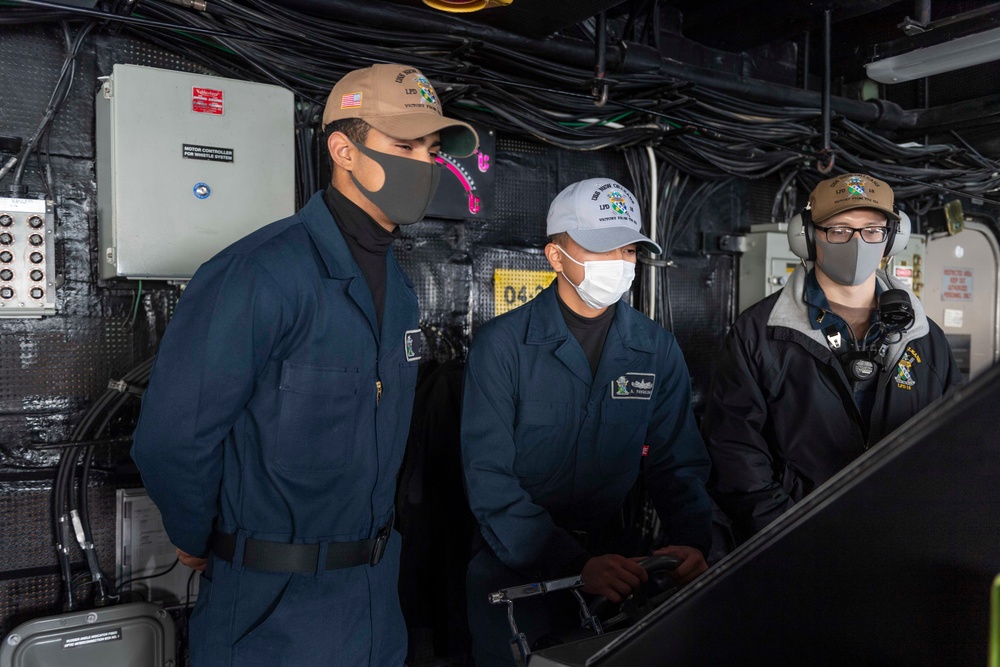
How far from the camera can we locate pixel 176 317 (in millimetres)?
1583

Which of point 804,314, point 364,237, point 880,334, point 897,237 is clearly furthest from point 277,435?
point 897,237

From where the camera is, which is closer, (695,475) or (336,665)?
(336,665)

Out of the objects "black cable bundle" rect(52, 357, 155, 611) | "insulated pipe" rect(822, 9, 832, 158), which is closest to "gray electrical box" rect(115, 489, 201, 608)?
"black cable bundle" rect(52, 357, 155, 611)

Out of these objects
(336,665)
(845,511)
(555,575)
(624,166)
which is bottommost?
(336,665)

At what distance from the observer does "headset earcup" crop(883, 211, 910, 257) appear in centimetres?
232

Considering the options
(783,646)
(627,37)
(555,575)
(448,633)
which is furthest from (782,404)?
(627,37)

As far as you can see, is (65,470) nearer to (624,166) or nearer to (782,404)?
→ (782,404)

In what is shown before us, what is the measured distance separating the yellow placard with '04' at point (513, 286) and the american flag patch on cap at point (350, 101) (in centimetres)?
165

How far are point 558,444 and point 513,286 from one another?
4.62 feet

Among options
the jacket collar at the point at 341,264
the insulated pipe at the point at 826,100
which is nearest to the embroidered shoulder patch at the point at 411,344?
the jacket collar at the point at 341,264

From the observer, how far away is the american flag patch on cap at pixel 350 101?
5.89 feet

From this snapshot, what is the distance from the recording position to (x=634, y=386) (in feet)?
7.31

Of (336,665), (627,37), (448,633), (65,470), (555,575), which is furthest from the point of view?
(627,37)

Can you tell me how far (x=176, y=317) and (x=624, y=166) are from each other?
2.66m
